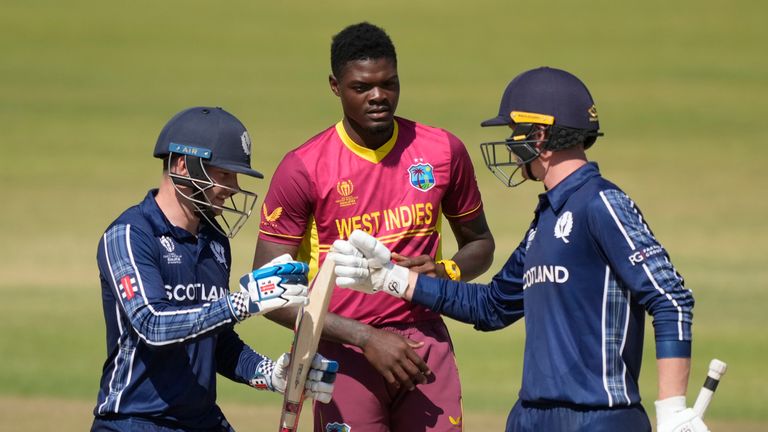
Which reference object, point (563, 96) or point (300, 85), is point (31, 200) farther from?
point (563, 96)

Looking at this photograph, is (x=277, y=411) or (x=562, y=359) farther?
(x=277, y=411)

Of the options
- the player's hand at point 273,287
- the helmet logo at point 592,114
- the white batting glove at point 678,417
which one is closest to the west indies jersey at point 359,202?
the player's hand at point 273,287

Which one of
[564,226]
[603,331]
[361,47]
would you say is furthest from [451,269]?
[603,331]

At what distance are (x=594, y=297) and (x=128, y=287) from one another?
151cm

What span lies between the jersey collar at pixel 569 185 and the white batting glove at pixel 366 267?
2.20ft

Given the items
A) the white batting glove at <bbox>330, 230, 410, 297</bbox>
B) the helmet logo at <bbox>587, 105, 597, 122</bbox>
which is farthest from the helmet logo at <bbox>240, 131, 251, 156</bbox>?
the helmet logo at <bbox>587, 105, 597, 122</bbox>

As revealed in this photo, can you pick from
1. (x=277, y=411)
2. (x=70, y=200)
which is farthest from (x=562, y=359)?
(x=70, y=200)

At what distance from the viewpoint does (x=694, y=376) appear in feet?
34.1

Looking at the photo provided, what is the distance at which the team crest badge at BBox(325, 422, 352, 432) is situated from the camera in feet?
16.8

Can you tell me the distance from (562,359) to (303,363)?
3.24ft

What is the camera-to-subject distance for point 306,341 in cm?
473

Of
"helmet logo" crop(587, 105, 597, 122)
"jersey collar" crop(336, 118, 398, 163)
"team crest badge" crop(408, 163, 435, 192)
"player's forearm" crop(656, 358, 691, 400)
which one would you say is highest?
"helmet logo" crop(587, 105, 597, 122)

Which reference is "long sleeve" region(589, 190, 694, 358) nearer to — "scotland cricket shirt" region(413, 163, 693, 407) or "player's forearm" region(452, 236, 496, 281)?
"scotland cricket shirt" region(413, 163, 693, 407)

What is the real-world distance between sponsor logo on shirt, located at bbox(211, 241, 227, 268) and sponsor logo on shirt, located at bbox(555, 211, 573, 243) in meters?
1.24
